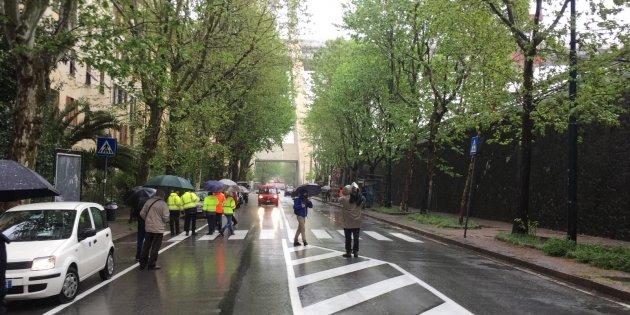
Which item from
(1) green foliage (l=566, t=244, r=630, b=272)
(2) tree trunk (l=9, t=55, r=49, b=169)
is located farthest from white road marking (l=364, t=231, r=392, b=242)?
(2) tree trunk (l=9, t=55, r=49, b=169)

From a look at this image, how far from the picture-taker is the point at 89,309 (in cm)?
771

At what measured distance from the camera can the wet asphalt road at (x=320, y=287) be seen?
26.0 ft

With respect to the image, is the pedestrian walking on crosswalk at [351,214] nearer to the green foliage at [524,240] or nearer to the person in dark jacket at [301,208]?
the person in dark jacket at [301,208]

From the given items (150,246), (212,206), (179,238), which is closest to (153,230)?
(150,246)

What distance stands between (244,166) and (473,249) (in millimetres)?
58675

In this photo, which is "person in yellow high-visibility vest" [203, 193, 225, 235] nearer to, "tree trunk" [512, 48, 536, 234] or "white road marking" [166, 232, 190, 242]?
"white road marking" [166, 232, 190, 242]

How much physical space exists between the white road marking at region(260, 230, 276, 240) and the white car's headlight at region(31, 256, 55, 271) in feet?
35.2

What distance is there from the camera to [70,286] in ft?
27.0

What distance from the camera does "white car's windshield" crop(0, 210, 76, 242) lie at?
332 inches

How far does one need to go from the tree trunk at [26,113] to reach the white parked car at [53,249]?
122 inches

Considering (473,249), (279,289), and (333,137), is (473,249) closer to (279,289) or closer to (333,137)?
(279,289)

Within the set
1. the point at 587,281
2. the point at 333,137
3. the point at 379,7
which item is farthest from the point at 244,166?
the point at 587,281

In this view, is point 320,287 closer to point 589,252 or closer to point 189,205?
point 589,252

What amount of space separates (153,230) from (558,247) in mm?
10377
